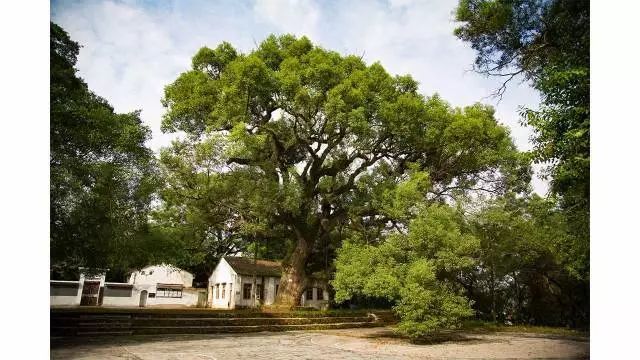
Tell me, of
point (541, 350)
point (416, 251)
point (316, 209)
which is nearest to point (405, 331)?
point (416, 251)

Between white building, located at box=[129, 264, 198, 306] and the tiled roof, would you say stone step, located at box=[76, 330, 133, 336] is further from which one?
white building, located at box=[129, 264, 198, 306]

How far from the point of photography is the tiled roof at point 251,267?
1838 cm

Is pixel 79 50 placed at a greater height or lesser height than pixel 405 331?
greater

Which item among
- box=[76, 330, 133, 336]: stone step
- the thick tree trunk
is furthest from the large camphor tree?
box=[76, 330, 133, 336]: stone step

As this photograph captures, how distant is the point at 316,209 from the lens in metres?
12.3

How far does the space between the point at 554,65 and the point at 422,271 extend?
13.1 ft

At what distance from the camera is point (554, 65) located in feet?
19.6

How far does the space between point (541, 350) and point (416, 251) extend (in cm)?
263

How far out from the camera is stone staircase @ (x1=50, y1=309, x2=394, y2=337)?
7.62 m

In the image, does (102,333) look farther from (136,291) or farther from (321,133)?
(136,291)

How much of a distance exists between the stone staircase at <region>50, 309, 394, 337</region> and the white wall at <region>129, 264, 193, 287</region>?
883cm

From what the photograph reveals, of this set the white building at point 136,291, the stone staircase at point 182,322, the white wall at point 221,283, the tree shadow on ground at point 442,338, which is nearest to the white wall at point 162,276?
the white building at point 136,291
